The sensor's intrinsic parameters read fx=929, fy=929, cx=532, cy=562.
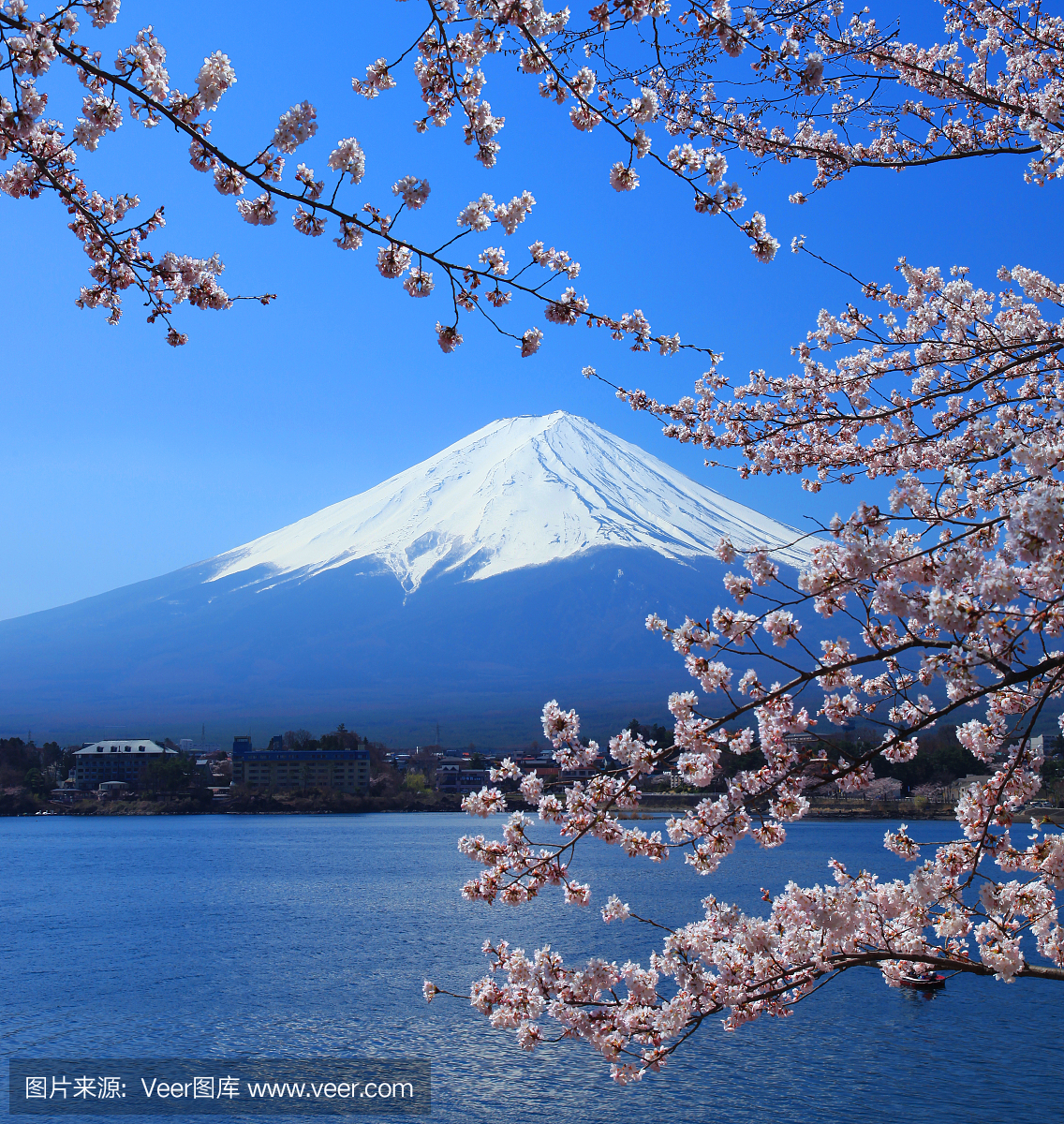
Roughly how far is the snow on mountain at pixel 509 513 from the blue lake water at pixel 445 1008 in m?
90.4

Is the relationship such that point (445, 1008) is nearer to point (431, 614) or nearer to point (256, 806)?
point (256, 806)

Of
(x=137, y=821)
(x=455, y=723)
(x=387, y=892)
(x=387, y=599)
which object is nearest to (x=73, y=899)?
(x=387, y=892)

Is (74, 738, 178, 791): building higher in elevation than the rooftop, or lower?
lower

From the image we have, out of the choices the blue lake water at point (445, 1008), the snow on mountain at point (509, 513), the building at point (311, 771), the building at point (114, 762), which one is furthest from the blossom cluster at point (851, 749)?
the snow on mountain at point (509, 513)

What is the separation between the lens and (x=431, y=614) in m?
119

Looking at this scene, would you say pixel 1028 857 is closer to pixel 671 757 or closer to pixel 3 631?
pixel 671 757

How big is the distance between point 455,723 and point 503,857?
350 ft

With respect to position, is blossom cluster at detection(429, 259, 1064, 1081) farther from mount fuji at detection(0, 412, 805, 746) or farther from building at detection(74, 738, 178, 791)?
mount fuji at detection(0, 412, 805, 746)

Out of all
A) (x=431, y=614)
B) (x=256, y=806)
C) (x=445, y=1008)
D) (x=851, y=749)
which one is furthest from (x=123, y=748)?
(x=851, y=749)

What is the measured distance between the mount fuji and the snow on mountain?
33cm

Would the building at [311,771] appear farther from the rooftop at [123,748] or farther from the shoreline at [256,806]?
the rooftop at [123,748]

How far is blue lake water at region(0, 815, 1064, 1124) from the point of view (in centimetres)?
936

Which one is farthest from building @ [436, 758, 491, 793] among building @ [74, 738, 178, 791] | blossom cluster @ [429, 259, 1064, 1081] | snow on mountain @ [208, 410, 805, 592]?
blossom cluster @ [429, 259, 1064, 1081]

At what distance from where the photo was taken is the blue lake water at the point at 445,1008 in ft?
30.7
